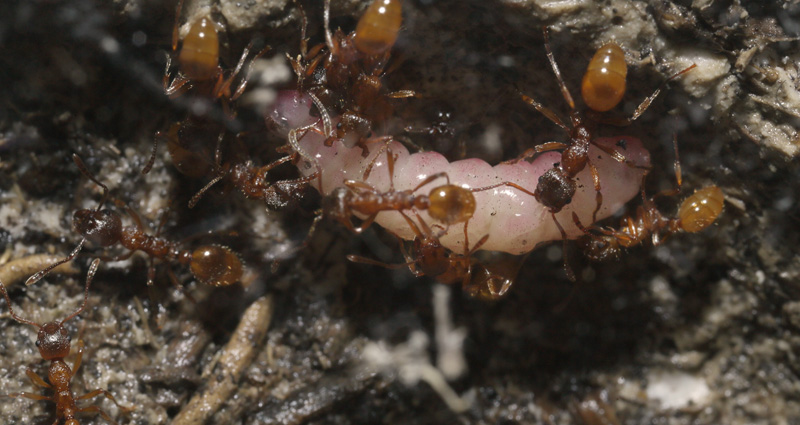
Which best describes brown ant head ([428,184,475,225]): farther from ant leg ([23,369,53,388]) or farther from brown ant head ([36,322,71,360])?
ant leg ([23,369,53,388])

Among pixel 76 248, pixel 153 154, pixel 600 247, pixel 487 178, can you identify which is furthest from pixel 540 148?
pixel 76 248

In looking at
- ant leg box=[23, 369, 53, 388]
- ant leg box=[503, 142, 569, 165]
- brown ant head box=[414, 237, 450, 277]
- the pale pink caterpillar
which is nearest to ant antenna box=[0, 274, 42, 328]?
ant leg box=[23, 369, 53, 388]

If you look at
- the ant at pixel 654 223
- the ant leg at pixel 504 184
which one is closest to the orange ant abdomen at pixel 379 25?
the ant leg at pixel 504 184

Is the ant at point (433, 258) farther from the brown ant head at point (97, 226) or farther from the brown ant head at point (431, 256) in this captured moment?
the brown ant head at point (97, 226)

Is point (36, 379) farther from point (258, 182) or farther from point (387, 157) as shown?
point (387, 157)

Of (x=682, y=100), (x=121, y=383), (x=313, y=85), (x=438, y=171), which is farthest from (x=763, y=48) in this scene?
(x=121, y=383)

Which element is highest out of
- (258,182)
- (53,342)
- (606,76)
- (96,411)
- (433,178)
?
(606,76)
